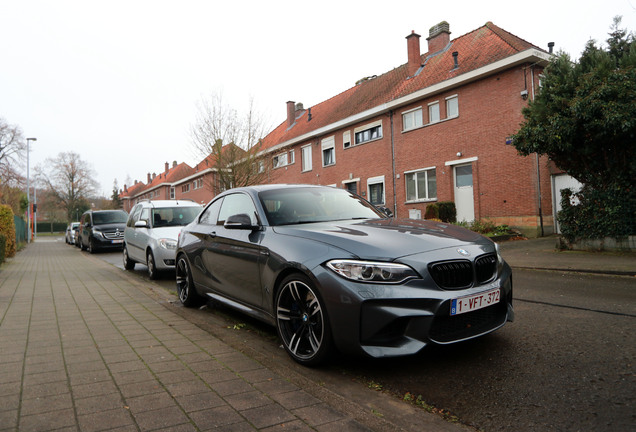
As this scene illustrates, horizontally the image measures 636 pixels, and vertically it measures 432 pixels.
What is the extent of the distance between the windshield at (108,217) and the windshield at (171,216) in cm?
1147

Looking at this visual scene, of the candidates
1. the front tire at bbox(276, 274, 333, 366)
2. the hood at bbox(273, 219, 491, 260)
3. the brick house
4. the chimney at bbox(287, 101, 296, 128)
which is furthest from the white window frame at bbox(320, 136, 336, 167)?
the front tire at bbox(276, 274, 333, 366)

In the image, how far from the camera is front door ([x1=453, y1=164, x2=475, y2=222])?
17.5m

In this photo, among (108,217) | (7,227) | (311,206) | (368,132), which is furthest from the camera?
(368,132)

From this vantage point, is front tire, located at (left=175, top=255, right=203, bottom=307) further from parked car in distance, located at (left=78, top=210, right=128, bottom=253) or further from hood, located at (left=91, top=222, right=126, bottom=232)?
hood, located at (left=91, top=222, right=126, bottom=232)

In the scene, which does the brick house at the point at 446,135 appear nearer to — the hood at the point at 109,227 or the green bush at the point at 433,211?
the green bush at the point at 433,211

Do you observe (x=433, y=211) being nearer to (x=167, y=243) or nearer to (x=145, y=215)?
(x=145, y=215)

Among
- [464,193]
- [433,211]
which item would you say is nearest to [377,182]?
[464,193]

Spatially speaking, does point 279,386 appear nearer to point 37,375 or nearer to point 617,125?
point 37,375

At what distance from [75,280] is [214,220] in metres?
5.16

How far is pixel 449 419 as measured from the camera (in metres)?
2.58

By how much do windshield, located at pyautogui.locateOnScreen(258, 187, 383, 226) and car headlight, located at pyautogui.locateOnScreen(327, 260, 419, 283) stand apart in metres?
1.23

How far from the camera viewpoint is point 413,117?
2036 cm

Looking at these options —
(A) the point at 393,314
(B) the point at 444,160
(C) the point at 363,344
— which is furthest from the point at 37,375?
(B) the point at 444,160

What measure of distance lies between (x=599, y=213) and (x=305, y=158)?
65.7ft
